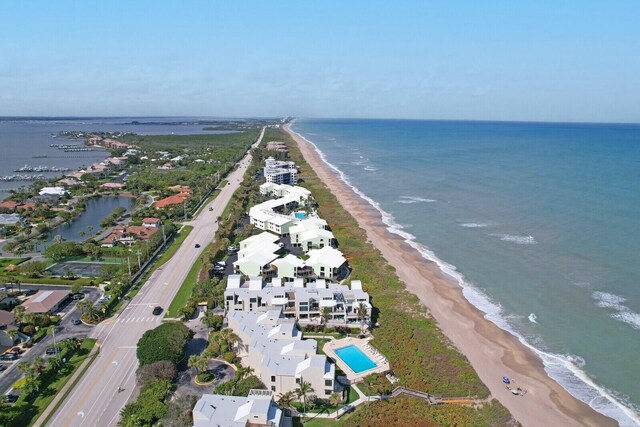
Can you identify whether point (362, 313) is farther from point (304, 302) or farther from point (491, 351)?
point (491, 351)

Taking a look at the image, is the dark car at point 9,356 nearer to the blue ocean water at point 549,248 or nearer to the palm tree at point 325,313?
the palm tree at point 325,313

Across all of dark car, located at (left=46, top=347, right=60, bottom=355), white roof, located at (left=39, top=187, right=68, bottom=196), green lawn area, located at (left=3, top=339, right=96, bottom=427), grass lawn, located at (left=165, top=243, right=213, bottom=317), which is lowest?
green lawn area, located at (left=3, top=339, right=96, bottom=427)

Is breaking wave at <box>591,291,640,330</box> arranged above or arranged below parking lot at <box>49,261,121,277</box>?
above

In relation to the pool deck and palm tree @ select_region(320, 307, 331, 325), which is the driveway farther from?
palm tree @ select_region(320, 307, 331, 325)

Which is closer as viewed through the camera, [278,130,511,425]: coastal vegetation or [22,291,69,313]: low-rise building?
[278,130,511,425]: coastal vegetation

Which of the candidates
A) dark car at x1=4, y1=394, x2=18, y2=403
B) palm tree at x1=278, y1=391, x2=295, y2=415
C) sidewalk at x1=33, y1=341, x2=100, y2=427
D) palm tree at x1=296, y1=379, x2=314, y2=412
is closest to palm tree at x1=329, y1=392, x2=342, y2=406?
palm tree at x1=296, y1=379, x2=314, y2=412

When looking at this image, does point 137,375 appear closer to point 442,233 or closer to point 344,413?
point 344,413

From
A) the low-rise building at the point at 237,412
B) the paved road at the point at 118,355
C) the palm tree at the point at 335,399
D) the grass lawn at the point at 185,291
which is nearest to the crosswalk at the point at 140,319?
the paved road at the point at 118,355
